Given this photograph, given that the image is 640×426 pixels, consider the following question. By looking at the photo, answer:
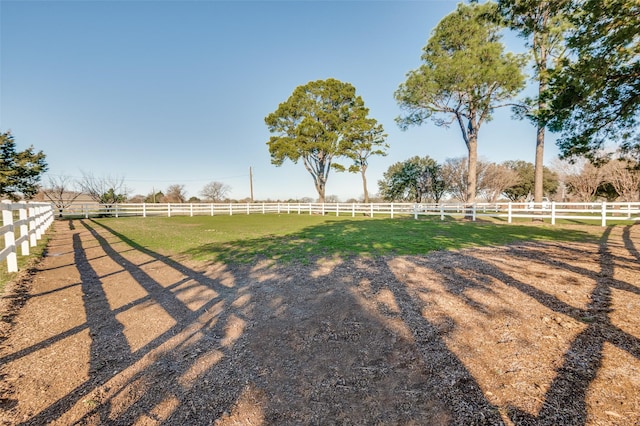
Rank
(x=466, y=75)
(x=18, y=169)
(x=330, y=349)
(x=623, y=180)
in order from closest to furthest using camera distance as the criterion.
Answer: (x=330, y=349)
(x=466, y=75)
(x=18, y=169)
(x=623, y=180)

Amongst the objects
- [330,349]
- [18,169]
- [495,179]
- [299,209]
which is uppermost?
[18,169]

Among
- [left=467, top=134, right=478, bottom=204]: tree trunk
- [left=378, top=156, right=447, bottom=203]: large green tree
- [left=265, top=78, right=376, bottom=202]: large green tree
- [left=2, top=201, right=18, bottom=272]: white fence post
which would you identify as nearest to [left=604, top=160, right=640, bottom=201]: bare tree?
[left=378, top=156, right=447, bottom=203]: large green tree

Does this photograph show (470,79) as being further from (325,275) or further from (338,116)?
(325,275)

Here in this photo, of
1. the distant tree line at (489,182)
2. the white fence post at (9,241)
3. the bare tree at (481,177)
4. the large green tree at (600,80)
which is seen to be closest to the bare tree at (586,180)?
the distant tree line at (489,182)

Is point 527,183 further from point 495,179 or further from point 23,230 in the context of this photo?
point 23,230

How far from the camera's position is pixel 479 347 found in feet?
8.09

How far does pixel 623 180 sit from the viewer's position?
24.6 m

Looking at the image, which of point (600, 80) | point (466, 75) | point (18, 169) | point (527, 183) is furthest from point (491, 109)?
point (18, 169)

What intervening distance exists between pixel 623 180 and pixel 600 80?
97.0 feet

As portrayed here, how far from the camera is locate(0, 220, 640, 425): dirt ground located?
1.83 metres

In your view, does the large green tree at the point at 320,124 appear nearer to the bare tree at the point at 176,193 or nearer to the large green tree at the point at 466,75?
the large green tree at the point at 466,75

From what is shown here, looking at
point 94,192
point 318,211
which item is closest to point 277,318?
point 318,211

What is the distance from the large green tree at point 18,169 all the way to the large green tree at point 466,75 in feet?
102

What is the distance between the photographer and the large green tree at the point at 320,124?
86.0 feet
